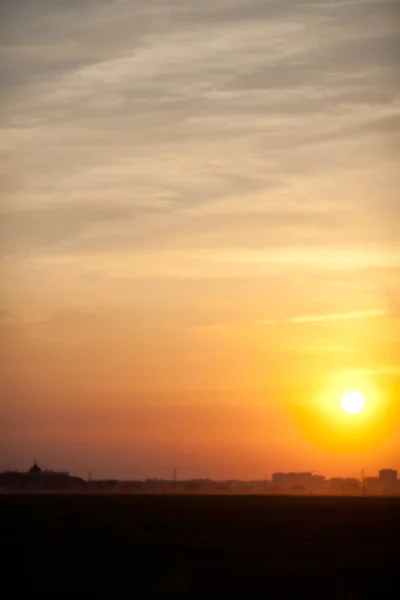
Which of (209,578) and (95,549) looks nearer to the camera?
(209,578)

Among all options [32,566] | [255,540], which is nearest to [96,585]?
[32,566]

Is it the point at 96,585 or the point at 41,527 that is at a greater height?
the point at 41,527

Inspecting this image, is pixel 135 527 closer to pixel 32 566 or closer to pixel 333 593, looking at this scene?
pixel 32 566

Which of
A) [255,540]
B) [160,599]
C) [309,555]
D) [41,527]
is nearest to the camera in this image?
[160,599]

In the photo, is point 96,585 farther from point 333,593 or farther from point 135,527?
point 135,527

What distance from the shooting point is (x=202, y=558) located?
47.7 metres

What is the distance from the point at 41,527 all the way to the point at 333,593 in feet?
126

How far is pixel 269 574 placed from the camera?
136 feet

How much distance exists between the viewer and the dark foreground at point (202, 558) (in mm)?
36781

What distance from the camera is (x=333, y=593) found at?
35.2 meters

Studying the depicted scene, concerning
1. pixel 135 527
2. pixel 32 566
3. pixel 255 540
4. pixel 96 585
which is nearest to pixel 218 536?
pixel 255 540

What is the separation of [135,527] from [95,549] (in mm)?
20088

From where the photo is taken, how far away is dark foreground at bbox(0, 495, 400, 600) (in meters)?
36.8

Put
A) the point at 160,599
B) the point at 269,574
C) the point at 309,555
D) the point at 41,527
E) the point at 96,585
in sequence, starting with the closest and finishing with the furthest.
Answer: the point at 160,599 → the point at 96,585 → the point at 269,574 → the point at 309,555 → the point at 41,527
